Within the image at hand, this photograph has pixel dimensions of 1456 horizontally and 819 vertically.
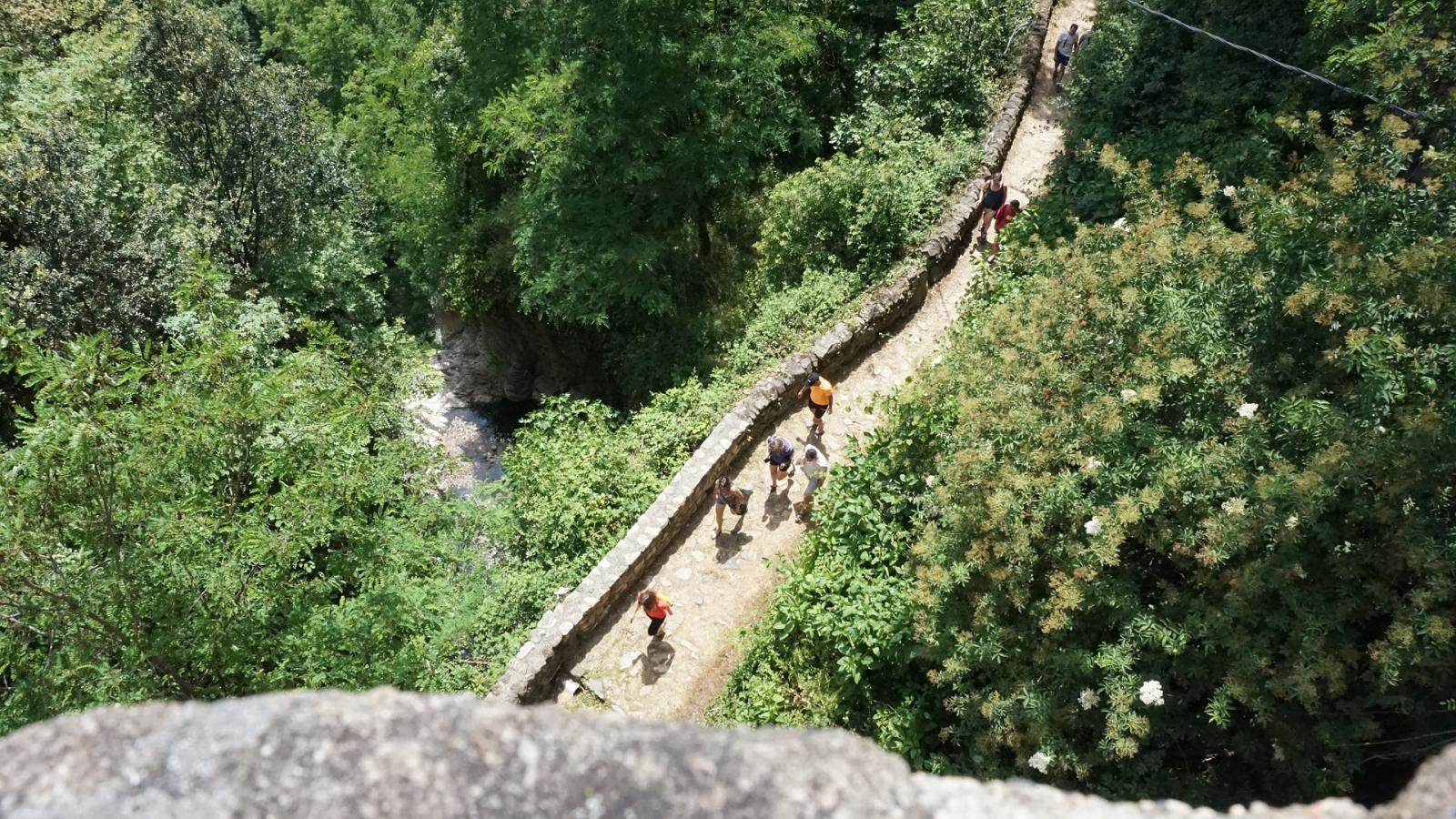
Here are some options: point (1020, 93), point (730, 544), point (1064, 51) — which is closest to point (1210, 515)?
point (730, 544)

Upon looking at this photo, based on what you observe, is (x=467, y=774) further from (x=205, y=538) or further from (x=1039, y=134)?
(x=1039, y=134)

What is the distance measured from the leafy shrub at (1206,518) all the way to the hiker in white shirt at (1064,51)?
9956 mm

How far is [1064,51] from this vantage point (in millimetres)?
17812

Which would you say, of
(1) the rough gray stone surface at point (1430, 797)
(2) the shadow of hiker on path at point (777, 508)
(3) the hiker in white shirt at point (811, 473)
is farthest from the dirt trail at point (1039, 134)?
(1) the rough gray stone surface at point (1430, 797)

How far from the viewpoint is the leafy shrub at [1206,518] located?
6.05 meters

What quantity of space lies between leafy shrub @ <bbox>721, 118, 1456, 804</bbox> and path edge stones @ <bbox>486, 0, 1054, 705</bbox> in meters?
3.23

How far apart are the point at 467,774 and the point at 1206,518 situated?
578 cm

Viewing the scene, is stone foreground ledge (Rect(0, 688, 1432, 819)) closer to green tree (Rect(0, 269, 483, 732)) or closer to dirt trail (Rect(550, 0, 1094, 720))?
green tree (Rect(0, 269, 483, 732))

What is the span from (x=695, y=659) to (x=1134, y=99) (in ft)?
35.8

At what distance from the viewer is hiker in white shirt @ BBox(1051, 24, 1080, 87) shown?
1777 centimetres

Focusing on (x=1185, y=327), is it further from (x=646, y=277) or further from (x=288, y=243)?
(x=288, y=243)

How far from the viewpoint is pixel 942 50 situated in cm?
1662

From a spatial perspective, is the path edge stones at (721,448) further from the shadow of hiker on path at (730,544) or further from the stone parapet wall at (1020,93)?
the shadow of hiker on path at (730,544)

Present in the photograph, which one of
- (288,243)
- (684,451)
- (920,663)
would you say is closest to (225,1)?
(288,243)
